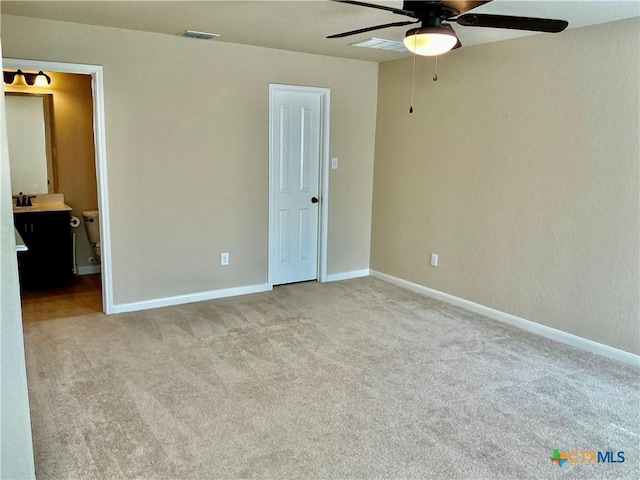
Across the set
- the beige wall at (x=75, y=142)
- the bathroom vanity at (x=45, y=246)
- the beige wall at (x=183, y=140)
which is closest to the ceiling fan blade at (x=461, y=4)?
the beige wall at (x=183, y=140)

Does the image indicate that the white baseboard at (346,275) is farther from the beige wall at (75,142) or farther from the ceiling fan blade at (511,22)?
the ceiling fan blade at (511,22)

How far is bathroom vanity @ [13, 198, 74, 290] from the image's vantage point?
16.5ft

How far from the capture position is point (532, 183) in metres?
4.08

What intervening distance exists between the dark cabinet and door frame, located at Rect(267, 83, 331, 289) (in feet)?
6.88

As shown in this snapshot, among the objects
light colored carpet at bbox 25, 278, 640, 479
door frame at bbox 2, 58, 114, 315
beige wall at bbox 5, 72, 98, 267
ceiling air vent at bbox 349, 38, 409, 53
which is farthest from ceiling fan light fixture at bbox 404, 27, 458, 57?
beige wall at bbox 5, 72, 98, 267

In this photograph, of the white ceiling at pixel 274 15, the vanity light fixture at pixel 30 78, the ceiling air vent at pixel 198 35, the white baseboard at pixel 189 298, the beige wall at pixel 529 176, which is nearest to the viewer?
the white ceiling at pixel 274 15

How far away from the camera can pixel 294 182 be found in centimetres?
532

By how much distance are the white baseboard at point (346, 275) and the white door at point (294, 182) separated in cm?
19

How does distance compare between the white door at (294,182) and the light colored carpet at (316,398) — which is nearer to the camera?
the light colored carpet at (316,398)

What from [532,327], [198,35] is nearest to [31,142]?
[198,35]

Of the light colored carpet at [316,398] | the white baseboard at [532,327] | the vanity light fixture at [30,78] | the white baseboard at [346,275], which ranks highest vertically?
the vanity light fixture at [30,78]

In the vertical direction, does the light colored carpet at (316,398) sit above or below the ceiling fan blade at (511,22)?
below

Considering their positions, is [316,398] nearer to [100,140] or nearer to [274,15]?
[274,15]

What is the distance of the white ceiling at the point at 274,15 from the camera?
10.4 ft
